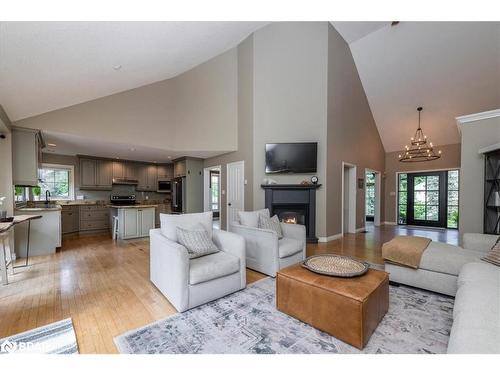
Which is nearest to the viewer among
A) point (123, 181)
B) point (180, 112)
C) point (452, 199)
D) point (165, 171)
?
point (180, 112)

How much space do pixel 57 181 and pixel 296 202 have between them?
6488mm

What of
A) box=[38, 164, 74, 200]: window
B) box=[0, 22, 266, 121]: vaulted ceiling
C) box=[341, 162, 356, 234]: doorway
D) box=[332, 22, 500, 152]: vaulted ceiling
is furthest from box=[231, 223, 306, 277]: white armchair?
box=[38, 164, 74, 200]: window

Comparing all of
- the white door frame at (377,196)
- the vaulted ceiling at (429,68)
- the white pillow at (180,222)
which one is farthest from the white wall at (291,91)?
the white door frame at (377,196)

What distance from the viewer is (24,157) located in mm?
3746

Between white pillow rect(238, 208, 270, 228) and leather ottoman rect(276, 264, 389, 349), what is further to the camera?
white pillow rect(238, 208, 270, 228)

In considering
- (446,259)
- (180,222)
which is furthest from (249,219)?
(446,259)

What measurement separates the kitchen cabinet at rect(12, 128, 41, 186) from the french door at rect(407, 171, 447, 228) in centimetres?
994

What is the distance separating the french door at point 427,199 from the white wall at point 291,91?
4.64 meters

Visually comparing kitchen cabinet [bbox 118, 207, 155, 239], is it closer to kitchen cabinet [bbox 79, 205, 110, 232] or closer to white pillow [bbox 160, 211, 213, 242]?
kitchen cabinet [bbox 79, 205, 110, 232]

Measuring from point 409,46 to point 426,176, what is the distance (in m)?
4.17

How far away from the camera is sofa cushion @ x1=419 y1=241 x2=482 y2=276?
209 centimetres

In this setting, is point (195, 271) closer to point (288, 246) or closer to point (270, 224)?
point (288, 246)
